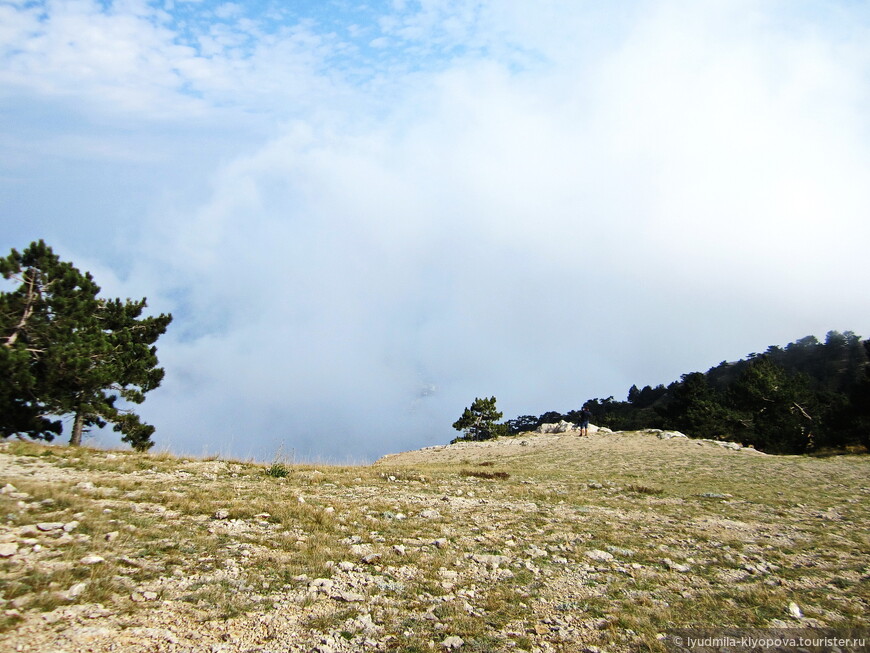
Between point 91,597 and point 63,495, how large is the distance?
473cm

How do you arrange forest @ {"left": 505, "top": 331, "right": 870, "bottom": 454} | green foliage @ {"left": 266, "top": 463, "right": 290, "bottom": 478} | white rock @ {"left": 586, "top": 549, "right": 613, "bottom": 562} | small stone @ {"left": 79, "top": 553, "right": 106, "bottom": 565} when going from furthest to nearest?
forest @ {"left": 505, "top": 331, "right": 870, "bottom": 454}, green foliage @ {"left": 266, "top": 463, "right": 290, "bottom": 478}, white rock @ {"left": 586, "top": 549, "right": 613, "bottom": 562}, small stone @ {"left": 79, "top": 553, "right": 106, "bottom": 565}

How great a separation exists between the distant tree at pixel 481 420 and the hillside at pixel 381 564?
54.9 meters

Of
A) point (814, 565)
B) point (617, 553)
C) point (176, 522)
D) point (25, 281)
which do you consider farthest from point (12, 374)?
point (814, 565)

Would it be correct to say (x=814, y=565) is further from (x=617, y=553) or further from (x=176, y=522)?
(x=176, y=522)

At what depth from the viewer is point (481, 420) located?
233ft

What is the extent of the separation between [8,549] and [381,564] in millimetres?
5340

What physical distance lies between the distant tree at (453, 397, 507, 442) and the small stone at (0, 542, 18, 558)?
6491cm

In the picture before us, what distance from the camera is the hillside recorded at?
19.4 ft

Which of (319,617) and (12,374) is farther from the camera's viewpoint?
(12,374)

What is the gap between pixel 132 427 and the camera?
30984mm

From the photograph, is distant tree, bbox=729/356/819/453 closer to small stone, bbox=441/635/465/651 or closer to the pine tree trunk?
small stone, bbox=441/635/465/651

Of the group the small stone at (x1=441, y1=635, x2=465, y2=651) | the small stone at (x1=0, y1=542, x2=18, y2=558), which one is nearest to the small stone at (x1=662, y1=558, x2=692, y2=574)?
the small stone at (x1=441, y1=635, x2=465, y2=651)

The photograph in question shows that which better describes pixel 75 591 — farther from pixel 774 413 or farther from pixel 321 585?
pixel 774 413

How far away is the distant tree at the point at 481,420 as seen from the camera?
7056 centimetres
